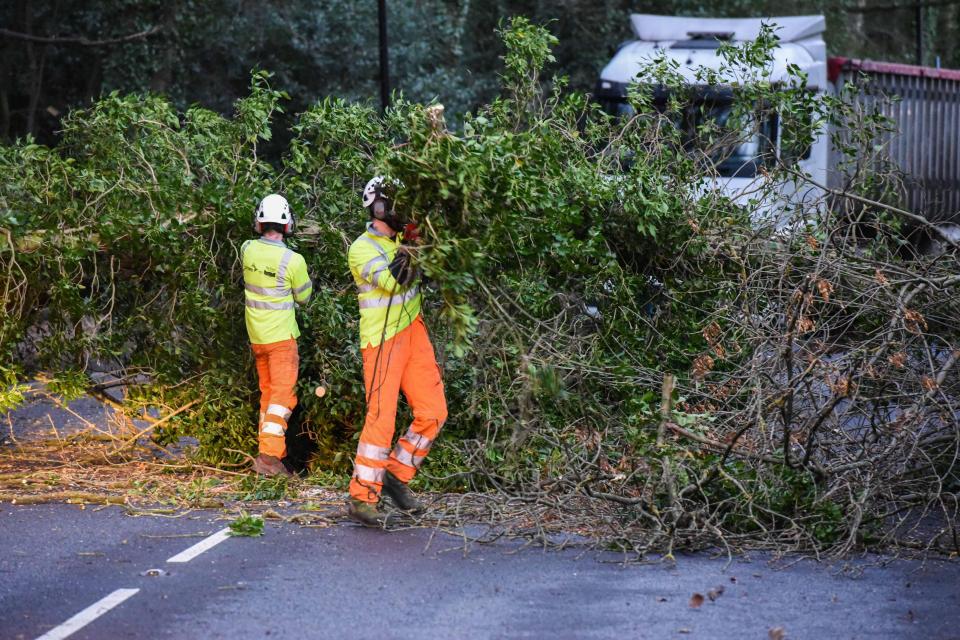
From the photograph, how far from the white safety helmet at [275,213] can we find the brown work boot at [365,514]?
2.09m

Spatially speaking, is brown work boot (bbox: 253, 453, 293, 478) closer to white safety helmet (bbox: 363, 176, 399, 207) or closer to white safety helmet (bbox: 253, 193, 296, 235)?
white safety helmet (bbox: 253, 193, 296, 235)

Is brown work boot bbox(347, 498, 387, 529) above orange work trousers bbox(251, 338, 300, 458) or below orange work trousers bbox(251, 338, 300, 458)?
below

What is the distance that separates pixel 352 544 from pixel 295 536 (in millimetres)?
376

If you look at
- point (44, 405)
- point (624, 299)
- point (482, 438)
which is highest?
point (624, 299)

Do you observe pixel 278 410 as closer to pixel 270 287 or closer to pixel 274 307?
pixel 274 307

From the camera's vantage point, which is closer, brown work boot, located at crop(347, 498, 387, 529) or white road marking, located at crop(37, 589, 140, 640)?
white road marking, located at crop(37, 589, 140, 640)

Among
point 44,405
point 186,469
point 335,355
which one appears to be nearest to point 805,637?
point 335,355

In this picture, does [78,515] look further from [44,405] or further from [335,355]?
[44,405]

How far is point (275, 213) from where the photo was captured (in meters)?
8.54

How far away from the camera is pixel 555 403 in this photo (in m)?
7.93

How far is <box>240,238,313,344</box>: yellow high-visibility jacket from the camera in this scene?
850 cm

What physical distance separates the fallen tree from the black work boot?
213mm

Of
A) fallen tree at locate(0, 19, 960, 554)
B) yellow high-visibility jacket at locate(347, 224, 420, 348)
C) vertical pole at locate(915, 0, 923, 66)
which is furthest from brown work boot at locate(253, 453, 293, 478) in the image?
vertical pole at locate(915, 0, 923, 66)

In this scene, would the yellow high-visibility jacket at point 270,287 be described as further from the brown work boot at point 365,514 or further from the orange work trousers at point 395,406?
the brown work boot at point 365,514
